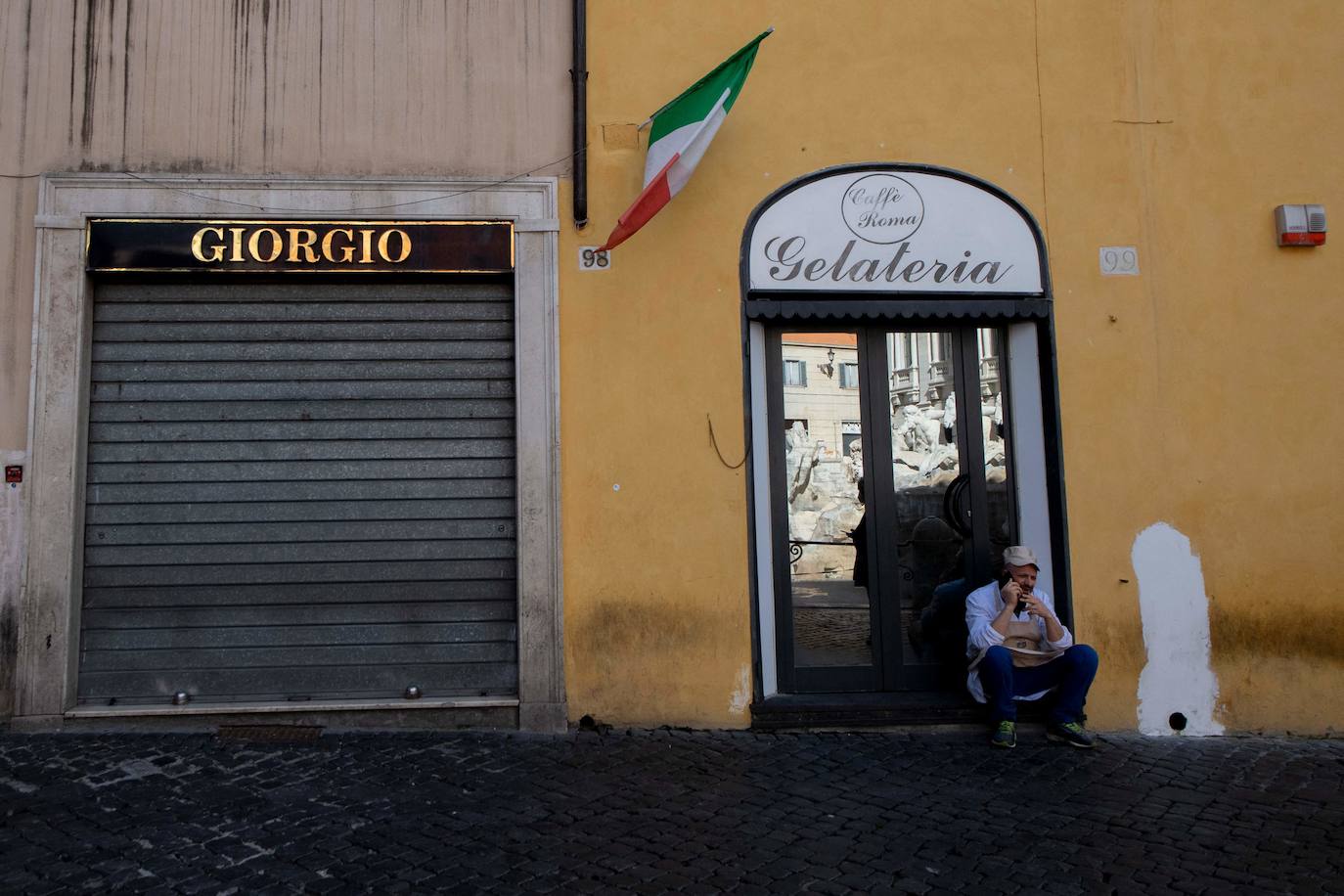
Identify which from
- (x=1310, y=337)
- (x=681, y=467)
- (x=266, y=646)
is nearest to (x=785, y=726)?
(x=681, y=467)

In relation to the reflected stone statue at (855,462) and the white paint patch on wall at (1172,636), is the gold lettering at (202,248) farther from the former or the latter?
the white paint patch on wall at (1172,636)

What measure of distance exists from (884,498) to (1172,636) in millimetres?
2024

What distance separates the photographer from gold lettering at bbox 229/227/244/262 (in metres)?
5.93

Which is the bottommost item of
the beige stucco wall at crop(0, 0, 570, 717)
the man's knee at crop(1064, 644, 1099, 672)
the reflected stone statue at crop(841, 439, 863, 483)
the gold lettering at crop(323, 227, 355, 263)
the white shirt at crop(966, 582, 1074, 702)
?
the man's knee at crop(1064, 644, 1099, 672)

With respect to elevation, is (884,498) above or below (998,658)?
above

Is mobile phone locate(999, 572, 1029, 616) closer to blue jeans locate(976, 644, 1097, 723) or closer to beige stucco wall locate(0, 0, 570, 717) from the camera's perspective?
blue jeans locate(976, 644, 1097, 723)

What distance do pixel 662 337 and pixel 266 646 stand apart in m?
3.18

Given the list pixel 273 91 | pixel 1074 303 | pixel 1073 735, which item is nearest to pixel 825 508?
pixel 1073 735

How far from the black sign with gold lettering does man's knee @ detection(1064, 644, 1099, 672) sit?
4.22 meters

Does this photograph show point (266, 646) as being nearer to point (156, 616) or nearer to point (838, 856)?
point (156, 616)

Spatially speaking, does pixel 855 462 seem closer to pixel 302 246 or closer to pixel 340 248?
pixel 340 248

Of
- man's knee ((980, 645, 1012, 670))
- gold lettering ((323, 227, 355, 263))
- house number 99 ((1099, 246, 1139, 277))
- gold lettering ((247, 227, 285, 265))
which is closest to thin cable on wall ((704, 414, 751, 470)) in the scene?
man's knee ((980, 645, 1012, 670))

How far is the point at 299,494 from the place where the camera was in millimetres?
5992

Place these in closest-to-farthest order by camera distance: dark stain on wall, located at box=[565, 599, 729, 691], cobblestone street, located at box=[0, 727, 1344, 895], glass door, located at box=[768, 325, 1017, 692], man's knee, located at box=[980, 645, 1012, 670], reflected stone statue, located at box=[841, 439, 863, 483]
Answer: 1. cobblestone street, located at box=[0, 727, 1344, 895]
2. man's knee, located at box=[980, 645, 1012, 670]
3. dark stain on wall, located at box=[565, 599, 729, 691]
4. glass door, located at box=[768, 325, 1017, 692]
5. reflected stone statue, located at box=[841, 439, 863, 483]
